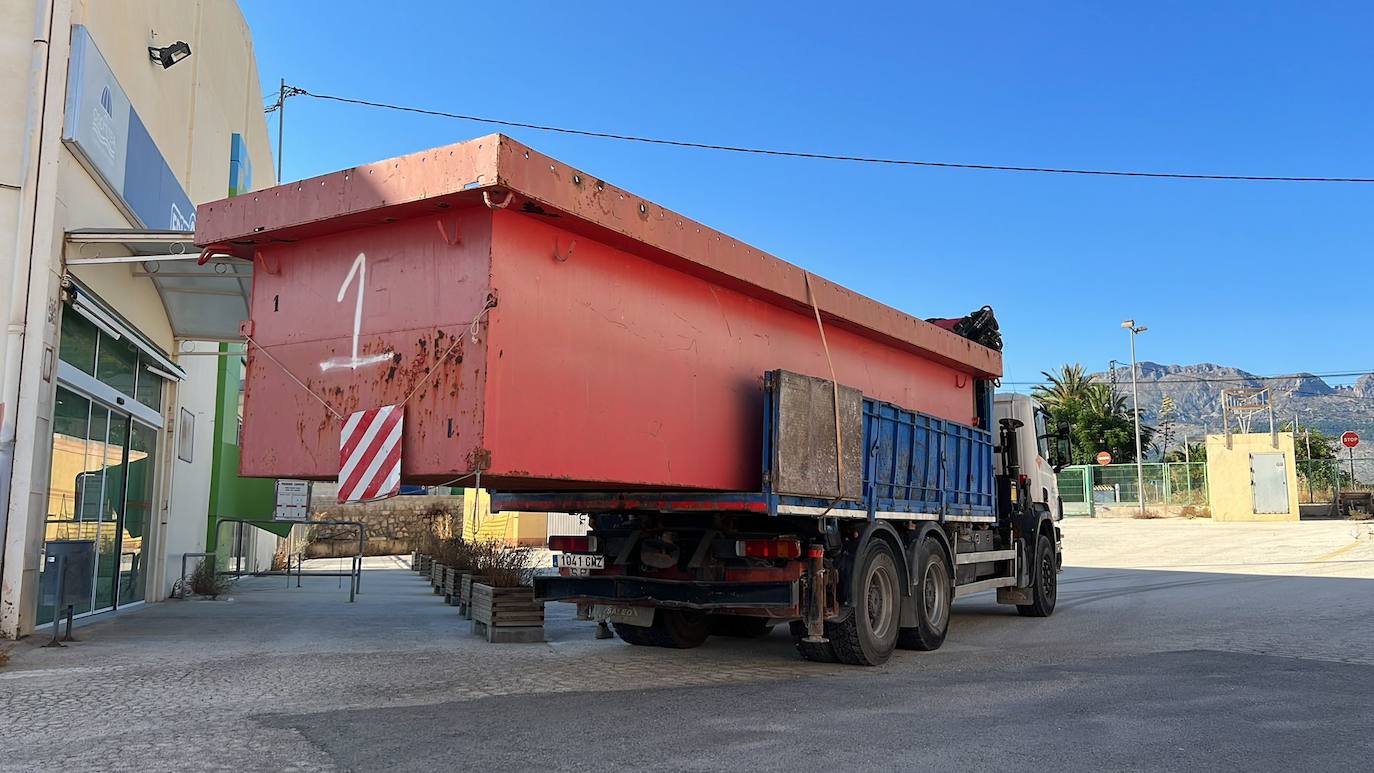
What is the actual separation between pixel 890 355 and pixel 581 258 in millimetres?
4406

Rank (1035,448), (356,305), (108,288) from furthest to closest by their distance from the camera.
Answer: (1035,448), (108,288), (356,305)

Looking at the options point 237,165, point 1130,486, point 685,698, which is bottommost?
point 685,698

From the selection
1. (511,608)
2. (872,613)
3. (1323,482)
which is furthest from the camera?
(1323,482)

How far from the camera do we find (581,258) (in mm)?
6398

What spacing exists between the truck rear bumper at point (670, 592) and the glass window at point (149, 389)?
7024mm

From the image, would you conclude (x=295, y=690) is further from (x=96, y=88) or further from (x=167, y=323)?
(x=167, y=323)

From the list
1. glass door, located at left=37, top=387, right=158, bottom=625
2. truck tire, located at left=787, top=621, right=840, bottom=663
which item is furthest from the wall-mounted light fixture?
truck tire, located at left=787, top=621, right=840, bottom=663

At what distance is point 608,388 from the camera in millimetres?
6520

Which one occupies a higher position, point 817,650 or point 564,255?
point 564,255

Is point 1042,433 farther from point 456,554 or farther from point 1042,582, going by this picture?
point 456,554

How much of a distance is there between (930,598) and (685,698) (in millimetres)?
3769

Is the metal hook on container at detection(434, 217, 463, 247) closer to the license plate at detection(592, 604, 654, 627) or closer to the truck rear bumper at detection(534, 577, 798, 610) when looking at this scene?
the truck rear bumper at detection(534, 577, 798, 610)

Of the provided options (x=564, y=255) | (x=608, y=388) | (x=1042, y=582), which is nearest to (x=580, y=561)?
(x=608, y=388)

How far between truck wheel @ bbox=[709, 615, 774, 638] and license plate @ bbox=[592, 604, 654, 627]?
6.00ft
